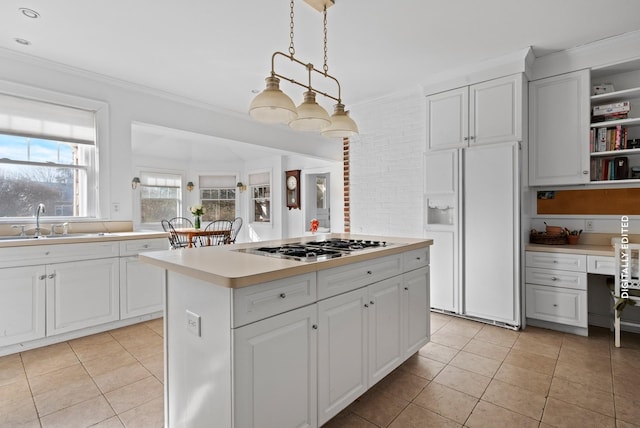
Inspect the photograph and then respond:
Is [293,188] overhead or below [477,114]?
Answer: below

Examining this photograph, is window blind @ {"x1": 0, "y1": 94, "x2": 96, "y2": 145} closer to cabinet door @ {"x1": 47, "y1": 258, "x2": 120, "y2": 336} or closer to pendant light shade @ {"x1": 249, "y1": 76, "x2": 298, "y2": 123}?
cabinet door @ {"x1": 47, "y1": 258, "x2": 120, "y2": 336}

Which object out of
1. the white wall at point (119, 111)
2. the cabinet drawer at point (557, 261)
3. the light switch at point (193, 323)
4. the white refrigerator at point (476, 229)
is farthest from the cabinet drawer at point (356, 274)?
the white wall at point (119, 111)

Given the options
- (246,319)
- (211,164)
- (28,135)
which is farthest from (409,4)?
(211,164)

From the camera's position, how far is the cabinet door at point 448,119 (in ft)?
11.1

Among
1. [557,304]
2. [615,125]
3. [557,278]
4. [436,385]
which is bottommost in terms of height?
[436,385]

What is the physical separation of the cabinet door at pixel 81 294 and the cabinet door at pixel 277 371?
2.45 metres

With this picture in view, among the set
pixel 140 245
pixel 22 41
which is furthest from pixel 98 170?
pixel 22 41

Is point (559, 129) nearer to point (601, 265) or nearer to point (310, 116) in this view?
point (601, 265)

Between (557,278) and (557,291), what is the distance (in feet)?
0.39

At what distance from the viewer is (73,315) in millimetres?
2883

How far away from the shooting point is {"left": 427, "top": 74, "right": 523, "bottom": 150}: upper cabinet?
10.1 ft

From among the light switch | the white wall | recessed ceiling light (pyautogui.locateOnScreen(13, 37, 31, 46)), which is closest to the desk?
the white wall

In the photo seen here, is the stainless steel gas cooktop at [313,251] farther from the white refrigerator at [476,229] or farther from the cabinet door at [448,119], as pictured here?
the cabinet door at [448,119]

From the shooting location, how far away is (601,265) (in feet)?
9.14
